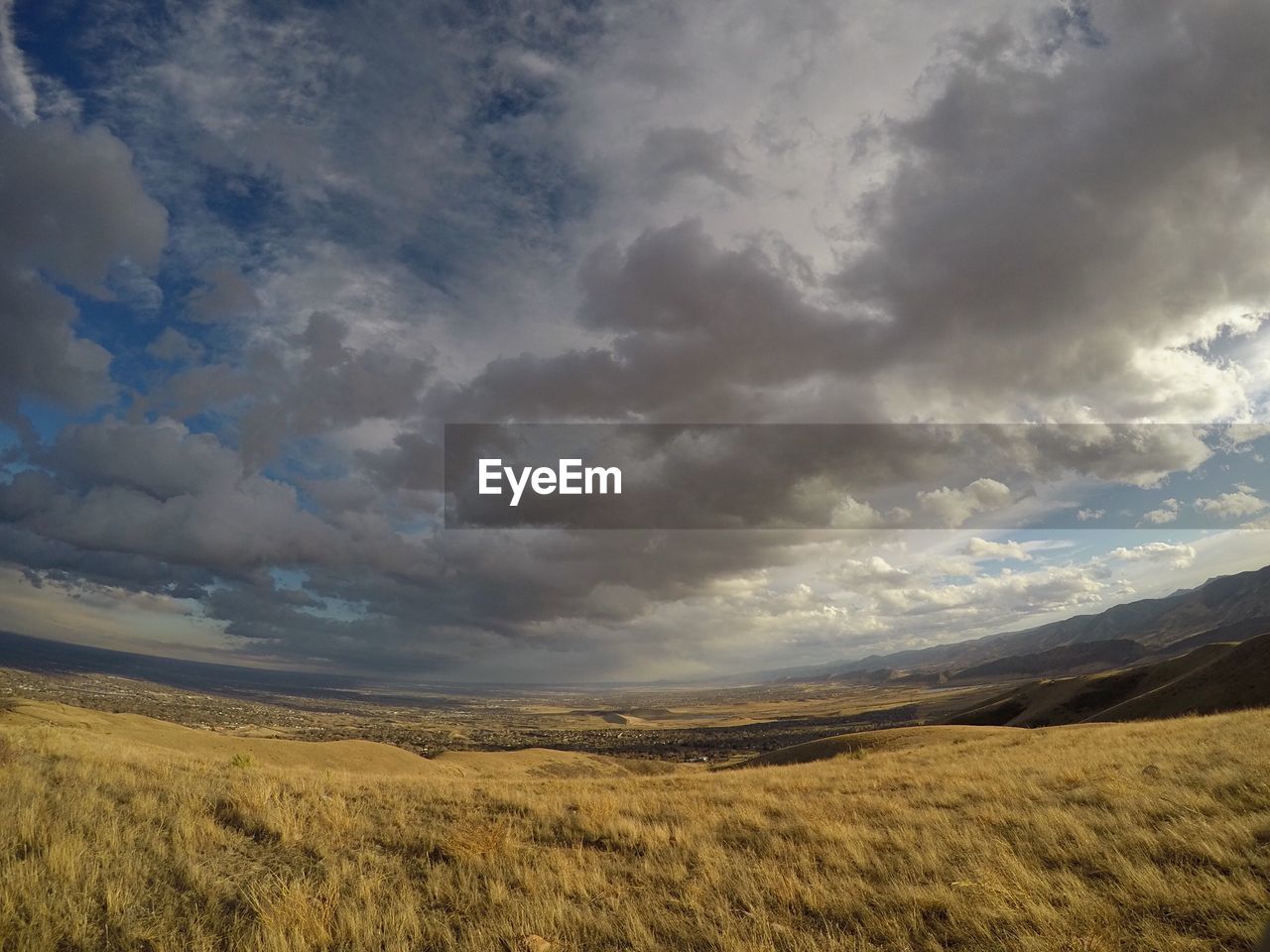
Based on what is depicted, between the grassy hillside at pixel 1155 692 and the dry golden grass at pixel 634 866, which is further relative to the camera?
the grassy hillside at pixel 1155 692

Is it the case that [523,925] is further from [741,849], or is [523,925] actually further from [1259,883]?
[1259,883]

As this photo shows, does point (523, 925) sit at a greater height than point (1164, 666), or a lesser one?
greater

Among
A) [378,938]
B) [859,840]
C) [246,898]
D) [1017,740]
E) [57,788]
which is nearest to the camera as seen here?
[378,938]

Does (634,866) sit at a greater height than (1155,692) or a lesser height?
greater

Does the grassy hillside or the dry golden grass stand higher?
the dry golden grass

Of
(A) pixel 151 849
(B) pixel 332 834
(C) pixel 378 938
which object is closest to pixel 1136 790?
(C) pixel 378 938

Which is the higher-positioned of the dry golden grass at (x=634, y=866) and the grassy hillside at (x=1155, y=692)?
the dry golden grass at (x=634, y=866)

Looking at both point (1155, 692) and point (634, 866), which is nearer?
point (634, 866)

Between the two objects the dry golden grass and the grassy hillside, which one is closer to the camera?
the dry golden grass
